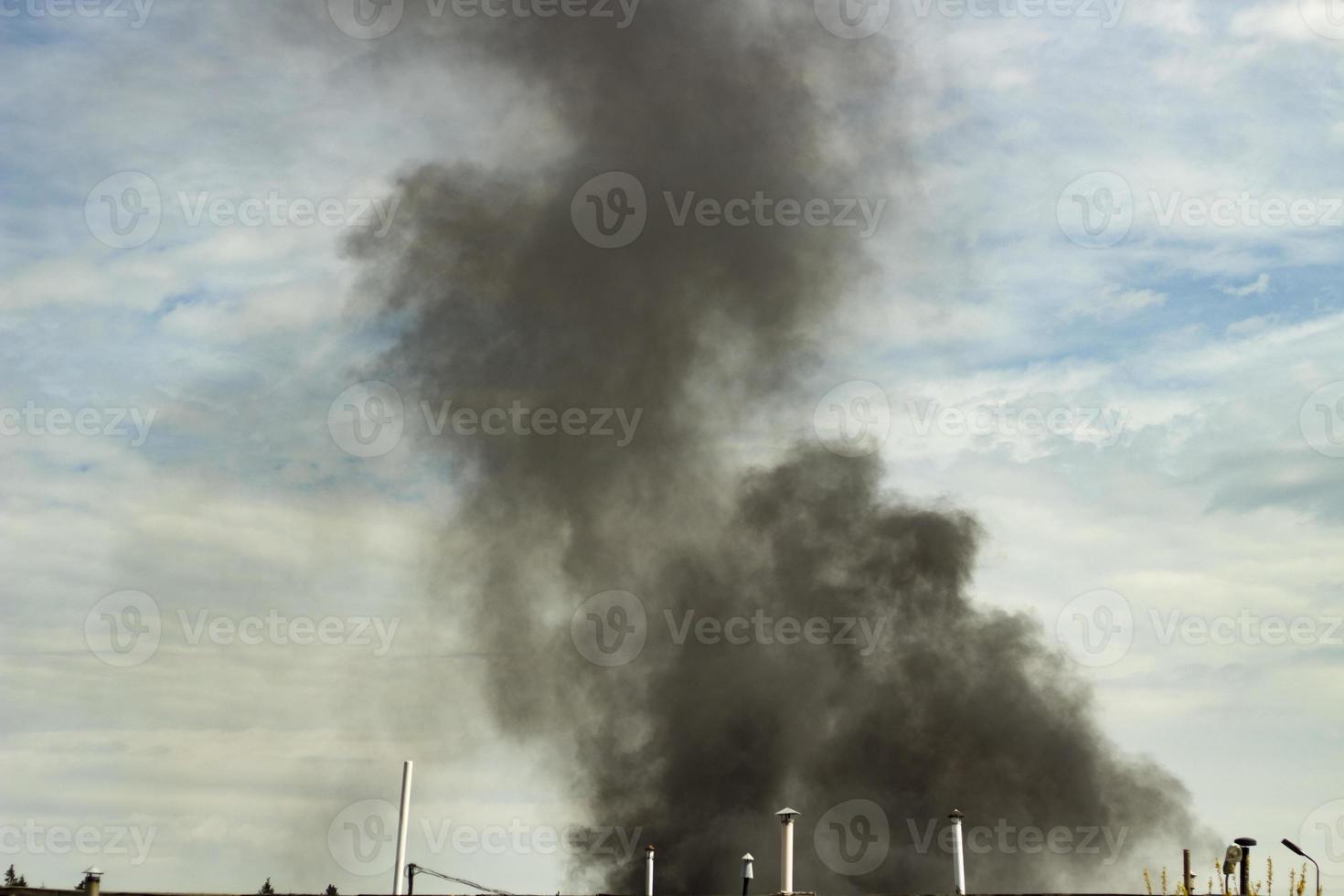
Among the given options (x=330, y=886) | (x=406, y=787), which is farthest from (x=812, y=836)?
(x=406, y=787)

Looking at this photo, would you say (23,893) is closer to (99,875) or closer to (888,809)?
(99,875)

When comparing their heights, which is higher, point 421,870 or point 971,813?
point 971,813

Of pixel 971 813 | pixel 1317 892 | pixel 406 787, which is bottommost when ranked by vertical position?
pixel 1317 892

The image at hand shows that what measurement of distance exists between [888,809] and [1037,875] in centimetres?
958

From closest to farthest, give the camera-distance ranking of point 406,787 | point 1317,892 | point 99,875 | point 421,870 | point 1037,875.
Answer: point 1317,892
point 99,875
point 406,787
point 421,870
point 1037,875

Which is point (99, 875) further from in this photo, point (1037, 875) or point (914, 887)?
point (1037, 875)

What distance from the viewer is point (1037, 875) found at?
71000 millimetres

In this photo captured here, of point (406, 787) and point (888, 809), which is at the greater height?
point (888, 809)

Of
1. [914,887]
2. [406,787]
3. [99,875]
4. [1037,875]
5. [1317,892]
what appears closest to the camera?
[1317,892]

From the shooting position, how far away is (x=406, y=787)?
97.3 feet

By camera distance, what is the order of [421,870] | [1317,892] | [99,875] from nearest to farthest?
1. [1317,892]
2. [99,875]
3. [421,870]

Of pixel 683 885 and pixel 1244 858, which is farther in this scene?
pixel 683 885

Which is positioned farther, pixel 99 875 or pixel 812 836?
pixel 812 836

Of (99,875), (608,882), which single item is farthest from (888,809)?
(99,875)
